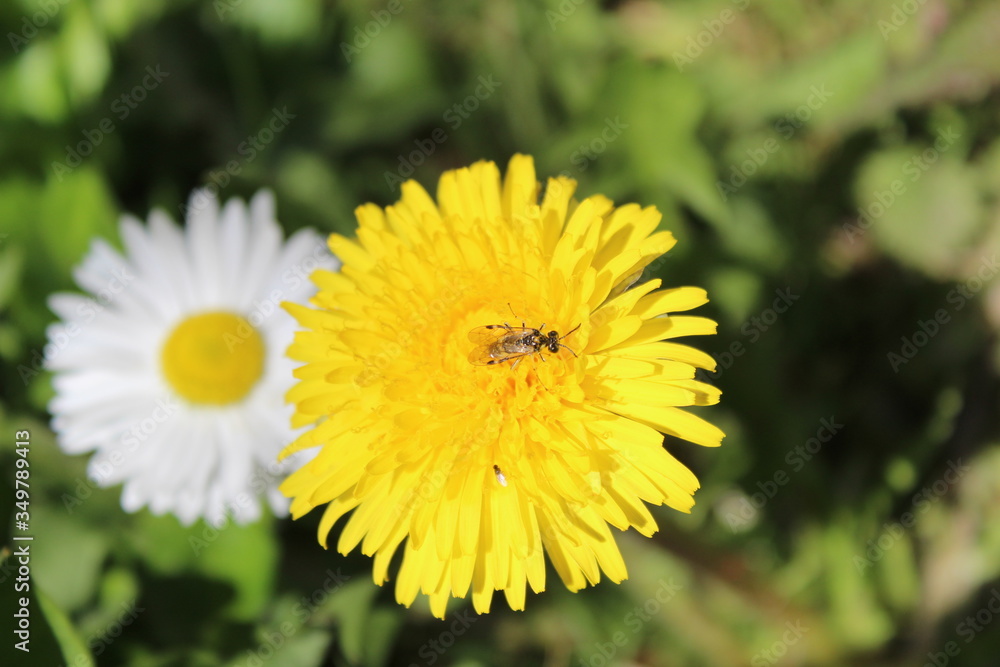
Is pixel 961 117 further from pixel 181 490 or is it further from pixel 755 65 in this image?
pixel 181 490

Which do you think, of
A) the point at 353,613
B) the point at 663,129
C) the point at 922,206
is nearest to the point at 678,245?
the point at 663,129

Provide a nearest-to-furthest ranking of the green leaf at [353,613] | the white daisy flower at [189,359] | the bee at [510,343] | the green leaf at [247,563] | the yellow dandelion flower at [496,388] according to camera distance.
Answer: the yellow dandelion flower at [496,388] < the bee at [510,343] < the green leaf at [353,613] < the white daisy flower at [189,359] < the green leaf at [247,563]

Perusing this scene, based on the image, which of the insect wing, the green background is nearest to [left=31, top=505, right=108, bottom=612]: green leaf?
the green background

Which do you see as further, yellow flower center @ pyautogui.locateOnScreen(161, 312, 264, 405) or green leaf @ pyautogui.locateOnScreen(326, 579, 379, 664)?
yellow flower center @ pyautogui.locateOnScreen(161, 312, 264, 405)

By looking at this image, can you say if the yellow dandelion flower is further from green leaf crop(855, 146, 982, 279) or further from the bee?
green leaf crop(855, 146, 982, 279)

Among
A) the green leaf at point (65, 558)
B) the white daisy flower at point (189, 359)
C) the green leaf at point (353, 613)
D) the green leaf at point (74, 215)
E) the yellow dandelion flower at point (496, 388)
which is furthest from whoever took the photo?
the green leaf at point (74, 215)

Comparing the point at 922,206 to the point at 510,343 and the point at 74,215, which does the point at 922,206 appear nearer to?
the point at 510,343

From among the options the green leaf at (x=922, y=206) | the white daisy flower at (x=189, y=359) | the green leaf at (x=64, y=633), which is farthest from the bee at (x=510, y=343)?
the green leaf at (x=922, y=206)

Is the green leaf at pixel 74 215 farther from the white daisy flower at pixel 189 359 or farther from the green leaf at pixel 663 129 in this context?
the green leaf at pixel 663 129
